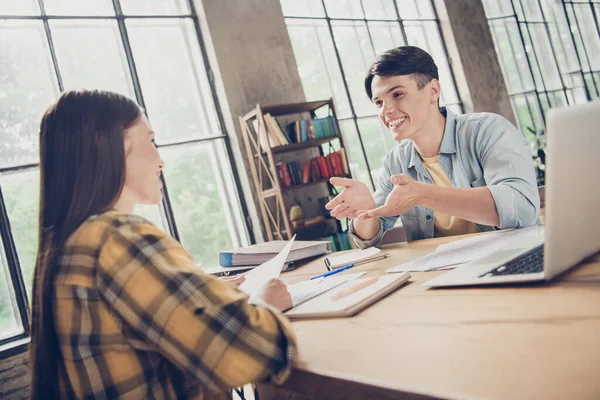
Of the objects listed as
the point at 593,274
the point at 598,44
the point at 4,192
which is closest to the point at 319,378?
the point at 593,274

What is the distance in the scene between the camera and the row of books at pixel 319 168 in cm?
433

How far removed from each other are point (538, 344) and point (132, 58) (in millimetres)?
4052

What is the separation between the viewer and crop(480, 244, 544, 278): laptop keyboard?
3.02 feet

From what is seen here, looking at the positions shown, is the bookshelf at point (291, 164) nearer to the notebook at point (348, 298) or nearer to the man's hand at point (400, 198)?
the man's hand at point (400, 198)

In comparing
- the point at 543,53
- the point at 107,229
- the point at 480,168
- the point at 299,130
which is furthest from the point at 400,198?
the point at 543,53

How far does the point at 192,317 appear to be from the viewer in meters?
0.80

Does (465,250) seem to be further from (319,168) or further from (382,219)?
(319,168)

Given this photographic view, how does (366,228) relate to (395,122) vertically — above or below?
below

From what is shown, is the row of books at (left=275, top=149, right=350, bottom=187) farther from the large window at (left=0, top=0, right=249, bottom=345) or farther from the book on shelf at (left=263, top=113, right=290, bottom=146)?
the large window at (left=0, top=0, right=249, bottom=345)

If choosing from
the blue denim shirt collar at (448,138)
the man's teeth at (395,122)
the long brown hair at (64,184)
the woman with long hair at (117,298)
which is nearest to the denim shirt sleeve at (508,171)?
the blue denim shirt collar at (448,138)

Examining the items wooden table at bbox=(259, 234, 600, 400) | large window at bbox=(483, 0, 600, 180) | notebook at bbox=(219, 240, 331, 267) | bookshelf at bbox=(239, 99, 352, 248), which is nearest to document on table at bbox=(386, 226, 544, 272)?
wooden table at bbox=(259, 234, 600, 400)

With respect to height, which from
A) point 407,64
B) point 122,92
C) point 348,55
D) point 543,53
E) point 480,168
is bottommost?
point 480,168

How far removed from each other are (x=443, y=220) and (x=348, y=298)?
1.19 metres

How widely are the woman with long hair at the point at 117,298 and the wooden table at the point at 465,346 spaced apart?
116 millimetres
